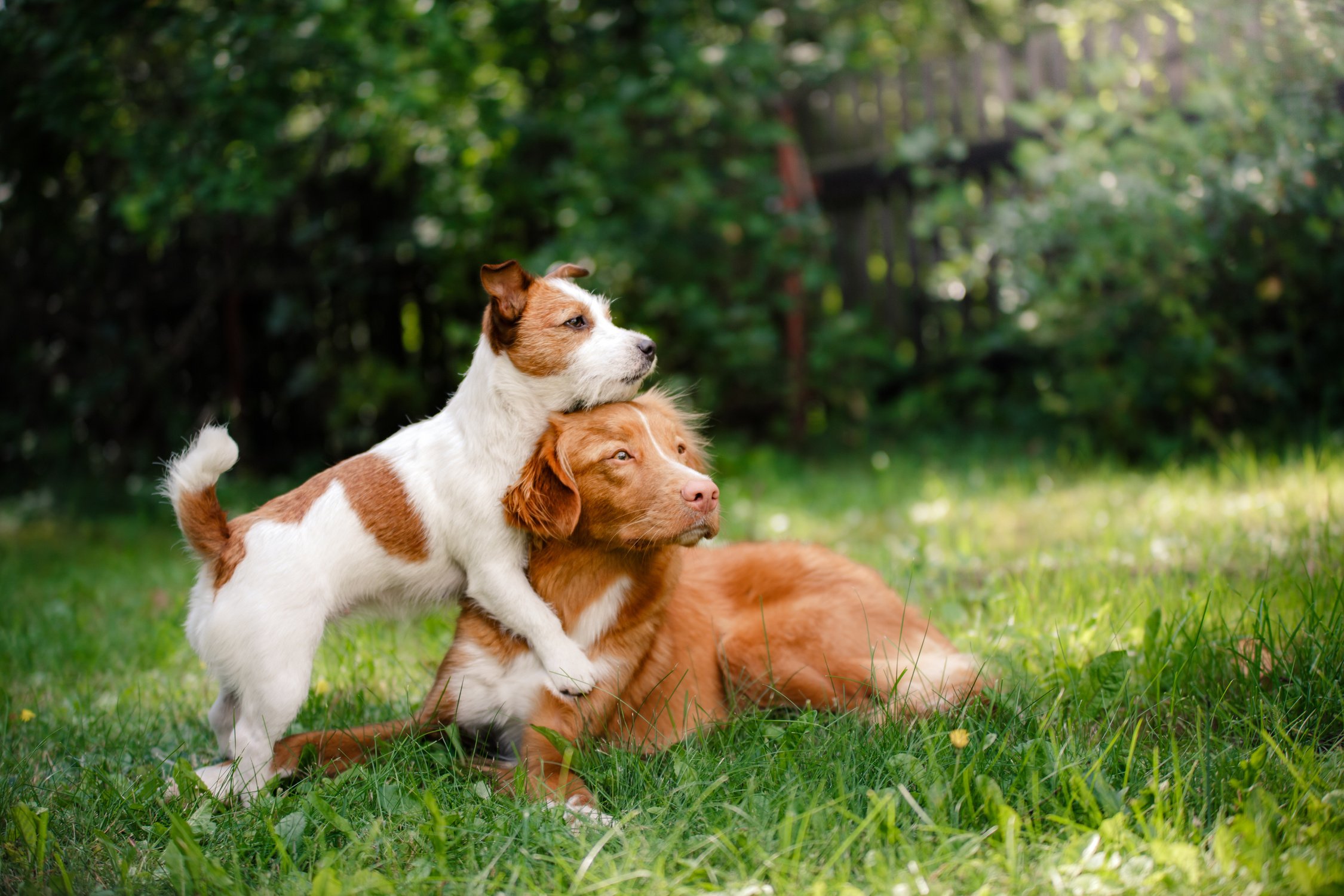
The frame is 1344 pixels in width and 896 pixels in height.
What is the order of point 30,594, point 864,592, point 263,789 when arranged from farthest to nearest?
point 30,594 → point 864,592 → point 263,789

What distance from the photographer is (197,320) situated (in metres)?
7.92

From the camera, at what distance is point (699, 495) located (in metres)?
2.25

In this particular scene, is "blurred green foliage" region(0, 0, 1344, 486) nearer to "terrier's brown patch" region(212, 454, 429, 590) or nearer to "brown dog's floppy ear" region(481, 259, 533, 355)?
"brown dog's floppy ear" region(481, 259, 533, 355)

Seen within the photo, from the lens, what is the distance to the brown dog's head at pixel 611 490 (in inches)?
89.0

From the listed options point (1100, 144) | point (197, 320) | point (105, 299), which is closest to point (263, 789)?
point (1100, 144)

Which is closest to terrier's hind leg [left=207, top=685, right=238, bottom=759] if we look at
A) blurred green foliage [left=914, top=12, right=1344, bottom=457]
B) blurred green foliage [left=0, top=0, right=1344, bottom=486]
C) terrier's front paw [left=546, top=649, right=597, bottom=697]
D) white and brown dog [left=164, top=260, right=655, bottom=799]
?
white and brown dog [left=164, top=260, right=655, bottom=799]

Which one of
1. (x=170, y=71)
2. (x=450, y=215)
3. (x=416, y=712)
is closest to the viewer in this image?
(x=416, y=712)

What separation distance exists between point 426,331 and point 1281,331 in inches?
217

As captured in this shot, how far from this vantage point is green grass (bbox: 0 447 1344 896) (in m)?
1.89

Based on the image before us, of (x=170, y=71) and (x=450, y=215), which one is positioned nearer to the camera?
(x=170, y=71)

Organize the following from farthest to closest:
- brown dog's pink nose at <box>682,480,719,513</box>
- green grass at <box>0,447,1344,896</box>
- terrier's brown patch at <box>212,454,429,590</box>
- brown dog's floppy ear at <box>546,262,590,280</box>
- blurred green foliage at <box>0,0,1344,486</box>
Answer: blurred green foliage at <box>0,0,1344,486</box> → brown dog's floppy ear at <box>546,262,590,280</box> → terrier's brown patch at <box>212,454,429,590</box> → brown dog's pink nose at <box>682,480,719,513</box> → green grass at <box>0,447,1344,896</box>

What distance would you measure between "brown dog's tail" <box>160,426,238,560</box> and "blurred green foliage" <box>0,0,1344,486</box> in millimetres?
3445

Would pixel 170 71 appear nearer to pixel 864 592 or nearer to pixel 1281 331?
pixel 864 592

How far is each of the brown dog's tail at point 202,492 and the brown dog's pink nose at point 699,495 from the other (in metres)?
1.08
